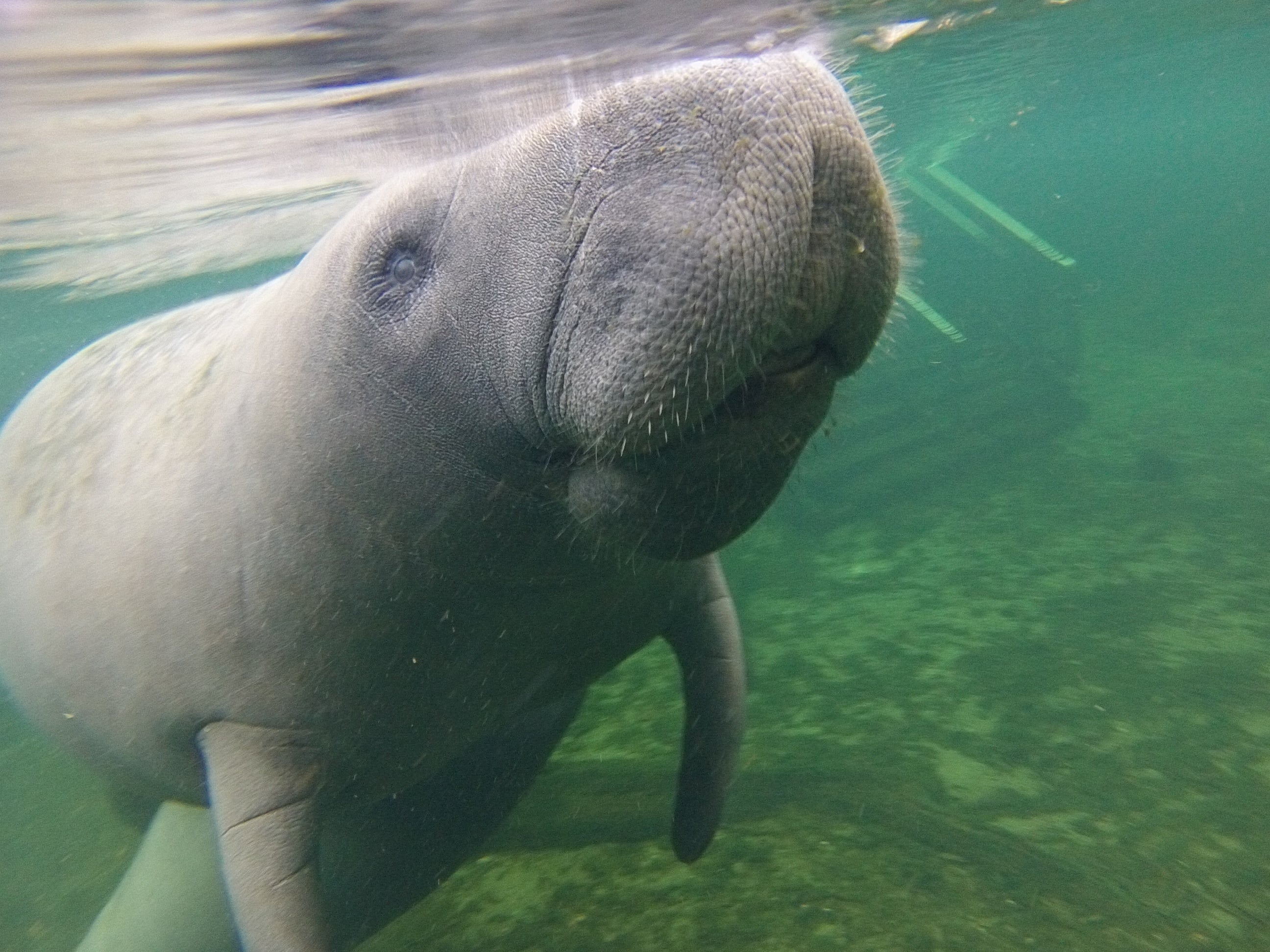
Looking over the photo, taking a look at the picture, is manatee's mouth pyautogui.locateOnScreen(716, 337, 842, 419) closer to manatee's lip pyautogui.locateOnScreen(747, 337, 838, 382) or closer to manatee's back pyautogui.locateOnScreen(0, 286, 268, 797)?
manatee's lip pyautogui.locateOnScreen(747, 337, 838, 382)

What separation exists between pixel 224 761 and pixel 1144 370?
18652 millimetres

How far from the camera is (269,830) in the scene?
2.76 metres

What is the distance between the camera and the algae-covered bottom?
3.50 metres

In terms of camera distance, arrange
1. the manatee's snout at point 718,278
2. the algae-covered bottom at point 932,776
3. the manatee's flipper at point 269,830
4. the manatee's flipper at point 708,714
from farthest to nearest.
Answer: the manatee's flipper at point 708,714 < the algae-covered bottom at point 932,776 < the manatee's flipper at point 269,830 < the manatee's snout at point 718,278

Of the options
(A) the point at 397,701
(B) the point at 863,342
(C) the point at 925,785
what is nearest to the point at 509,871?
(A) the point at 397,701

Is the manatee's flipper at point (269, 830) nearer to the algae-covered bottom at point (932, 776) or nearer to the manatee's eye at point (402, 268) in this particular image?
the algae-covered bottom at point (932, 776)

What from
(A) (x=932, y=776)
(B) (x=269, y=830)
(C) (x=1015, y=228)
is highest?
(B) (x=269, y=830)

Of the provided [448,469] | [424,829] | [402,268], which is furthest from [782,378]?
[424,829]

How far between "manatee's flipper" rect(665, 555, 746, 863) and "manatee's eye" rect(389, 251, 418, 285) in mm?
1812

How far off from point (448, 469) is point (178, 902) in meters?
2.69

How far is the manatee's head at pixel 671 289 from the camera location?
1638 millimetres

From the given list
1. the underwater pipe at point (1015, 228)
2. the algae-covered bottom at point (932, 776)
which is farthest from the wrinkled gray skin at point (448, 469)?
the underwater pipe at point (1015, 228)

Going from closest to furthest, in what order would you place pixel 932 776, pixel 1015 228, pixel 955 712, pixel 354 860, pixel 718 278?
pixel 718 278 → pixel 354 860 → pixel 932 776 → pixel 955 712 → pixel 1015 228

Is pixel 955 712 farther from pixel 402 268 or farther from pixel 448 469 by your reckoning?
pixel 402 268
